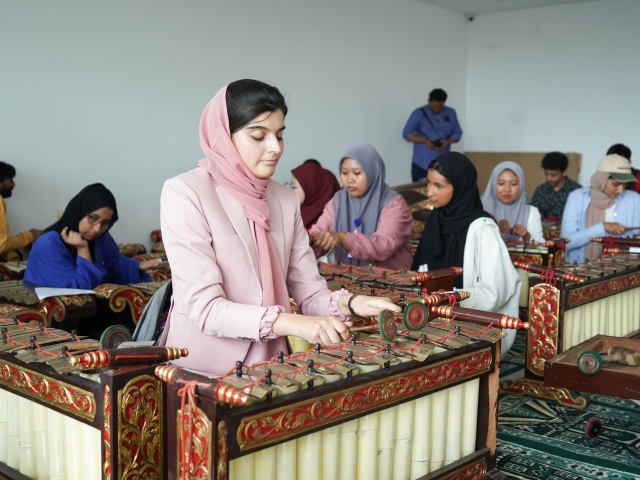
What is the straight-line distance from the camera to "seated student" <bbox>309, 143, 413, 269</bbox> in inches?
176

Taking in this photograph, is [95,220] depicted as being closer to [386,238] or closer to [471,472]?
[386,238]

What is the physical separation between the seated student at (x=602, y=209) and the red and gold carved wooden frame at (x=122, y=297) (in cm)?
343

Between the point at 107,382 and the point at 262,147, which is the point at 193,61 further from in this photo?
the point at 107,382

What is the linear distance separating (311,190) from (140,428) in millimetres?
4065

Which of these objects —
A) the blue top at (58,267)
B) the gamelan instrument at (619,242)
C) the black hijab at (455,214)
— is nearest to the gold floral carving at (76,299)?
the blue top at (58,267)

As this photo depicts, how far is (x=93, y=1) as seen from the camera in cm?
686

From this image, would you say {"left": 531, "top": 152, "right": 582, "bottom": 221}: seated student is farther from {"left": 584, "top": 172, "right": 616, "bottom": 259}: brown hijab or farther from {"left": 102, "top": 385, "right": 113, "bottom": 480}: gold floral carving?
{"left": 102, "top": 385, "right": 113, "bottom": 480}: gold floral carving

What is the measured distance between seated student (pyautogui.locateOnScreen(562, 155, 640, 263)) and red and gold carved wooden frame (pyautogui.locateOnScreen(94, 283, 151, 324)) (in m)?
3.43

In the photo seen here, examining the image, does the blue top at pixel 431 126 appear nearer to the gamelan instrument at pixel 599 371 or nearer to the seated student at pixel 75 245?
the seated student at pixel 75 245

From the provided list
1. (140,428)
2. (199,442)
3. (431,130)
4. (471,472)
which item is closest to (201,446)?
(199,442)

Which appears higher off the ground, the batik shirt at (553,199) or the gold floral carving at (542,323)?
the batik shirt at (553,199)

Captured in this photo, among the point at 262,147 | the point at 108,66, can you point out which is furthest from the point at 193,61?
the point at 262,147

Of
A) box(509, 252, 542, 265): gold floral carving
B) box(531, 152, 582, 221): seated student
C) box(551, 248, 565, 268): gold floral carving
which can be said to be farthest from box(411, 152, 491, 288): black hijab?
box(531, 152, 582, 221): seated student

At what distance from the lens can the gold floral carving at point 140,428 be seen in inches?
69.0
